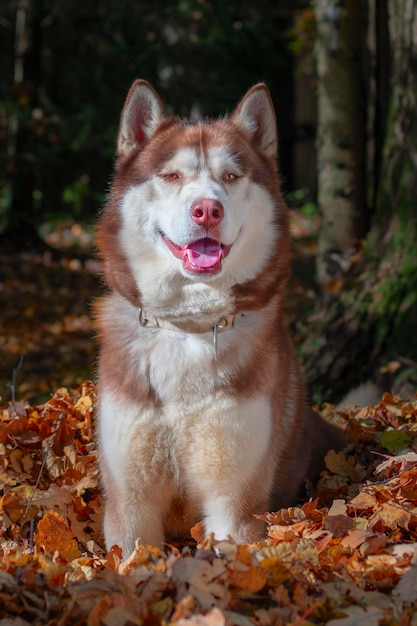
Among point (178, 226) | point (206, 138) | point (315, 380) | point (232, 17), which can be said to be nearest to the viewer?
point (178, 226)

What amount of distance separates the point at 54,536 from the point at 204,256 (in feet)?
4.23

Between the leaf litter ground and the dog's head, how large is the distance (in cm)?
95

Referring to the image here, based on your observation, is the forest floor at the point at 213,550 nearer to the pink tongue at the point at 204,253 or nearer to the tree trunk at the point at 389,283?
the tree trunk at the point at 389,283

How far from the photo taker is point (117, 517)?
328 cm

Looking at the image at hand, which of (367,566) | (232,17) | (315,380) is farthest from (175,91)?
(367,566)

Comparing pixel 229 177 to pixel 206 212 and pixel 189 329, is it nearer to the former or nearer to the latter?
pixel 206 212

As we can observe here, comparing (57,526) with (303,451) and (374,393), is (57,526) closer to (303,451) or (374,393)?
(303,451)

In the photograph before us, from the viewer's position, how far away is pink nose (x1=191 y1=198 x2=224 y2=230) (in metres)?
3.05

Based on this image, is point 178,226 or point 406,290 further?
point 406,290

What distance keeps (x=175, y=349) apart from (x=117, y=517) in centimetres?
69

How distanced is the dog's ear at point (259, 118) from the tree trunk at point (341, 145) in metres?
3.33

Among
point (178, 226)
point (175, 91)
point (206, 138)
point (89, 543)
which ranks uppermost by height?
point (175, 91)

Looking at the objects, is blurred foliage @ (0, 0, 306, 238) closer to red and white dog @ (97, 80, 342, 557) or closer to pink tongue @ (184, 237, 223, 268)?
red and white dog @ (97, 80, 342, 557)

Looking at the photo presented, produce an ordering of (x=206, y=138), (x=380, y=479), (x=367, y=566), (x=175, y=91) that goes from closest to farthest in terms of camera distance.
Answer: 1. (x=367, y=566)
2. (x=206, y=138)
3. (x=380, y=479)
4. (x=175, y=91)
